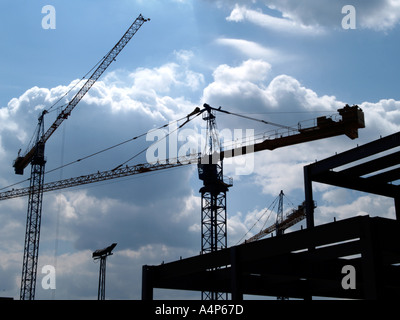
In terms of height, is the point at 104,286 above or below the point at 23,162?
below

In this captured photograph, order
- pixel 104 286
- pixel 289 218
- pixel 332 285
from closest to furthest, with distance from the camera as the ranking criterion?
1. pixel 332 285
2. pixel 104 286
3. pixel 289 218

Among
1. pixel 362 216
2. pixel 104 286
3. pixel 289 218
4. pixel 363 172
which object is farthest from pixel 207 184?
pixel 362 216

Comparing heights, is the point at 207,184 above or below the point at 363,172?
above

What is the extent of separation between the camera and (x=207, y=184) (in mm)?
87062
